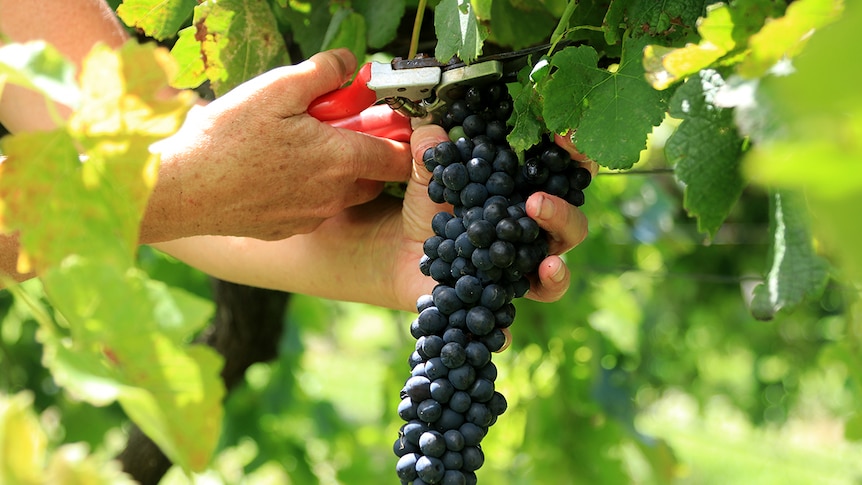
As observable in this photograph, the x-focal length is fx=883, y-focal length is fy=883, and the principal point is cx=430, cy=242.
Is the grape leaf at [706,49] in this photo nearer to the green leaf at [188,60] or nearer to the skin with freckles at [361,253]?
the skin with freckles at [361,253]

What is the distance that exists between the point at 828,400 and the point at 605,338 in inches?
260

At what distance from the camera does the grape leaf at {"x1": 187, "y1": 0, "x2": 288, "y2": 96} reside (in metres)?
1.19

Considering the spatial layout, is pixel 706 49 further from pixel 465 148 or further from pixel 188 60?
pixel 188 60

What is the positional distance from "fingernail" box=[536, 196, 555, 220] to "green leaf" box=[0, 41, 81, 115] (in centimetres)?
51

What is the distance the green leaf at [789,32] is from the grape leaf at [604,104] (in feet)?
0.85

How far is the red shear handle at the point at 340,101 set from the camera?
115 centimetres

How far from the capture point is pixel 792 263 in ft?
2.44

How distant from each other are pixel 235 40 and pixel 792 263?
81 centimetres

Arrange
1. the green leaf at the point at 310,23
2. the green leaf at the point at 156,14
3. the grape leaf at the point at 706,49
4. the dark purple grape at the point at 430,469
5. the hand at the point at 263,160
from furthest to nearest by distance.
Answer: the green leaf at the point at 310,23, the green leaf at the point at 156,14, the hand at the point at 263,160, the dark purple grape at the point at 430,469, the grape leaf at the point at 706,49

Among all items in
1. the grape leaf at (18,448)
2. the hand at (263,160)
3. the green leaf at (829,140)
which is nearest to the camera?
the green leaf at (829,140)

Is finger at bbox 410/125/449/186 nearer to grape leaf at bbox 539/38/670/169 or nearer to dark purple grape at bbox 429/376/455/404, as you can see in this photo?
grape leaf at bbox 539/38/670/169

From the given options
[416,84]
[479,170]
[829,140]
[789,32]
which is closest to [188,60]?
[416,84]

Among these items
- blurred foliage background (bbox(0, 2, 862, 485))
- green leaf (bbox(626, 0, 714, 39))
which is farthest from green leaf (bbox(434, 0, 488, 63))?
blurred foliage background (bbox(0, 2, 862, 485))

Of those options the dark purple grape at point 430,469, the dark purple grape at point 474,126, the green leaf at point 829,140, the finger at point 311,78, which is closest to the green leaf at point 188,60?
the finger at point 311,78
